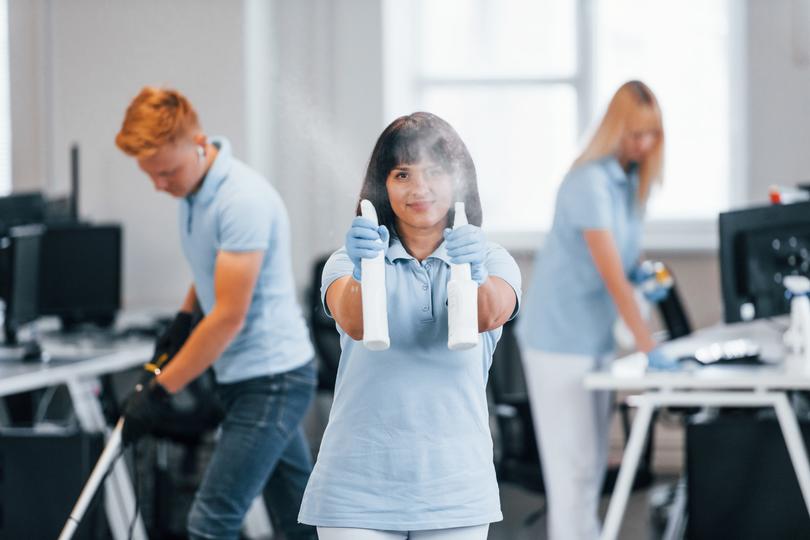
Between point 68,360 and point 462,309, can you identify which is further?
point 68,360

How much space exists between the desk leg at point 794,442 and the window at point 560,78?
2.04 meters

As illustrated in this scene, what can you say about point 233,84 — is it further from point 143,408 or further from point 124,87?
point 143,408

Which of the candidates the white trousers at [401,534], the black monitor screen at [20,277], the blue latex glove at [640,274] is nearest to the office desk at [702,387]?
the blue latex glove at [640,274]

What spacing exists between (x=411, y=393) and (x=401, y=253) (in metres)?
0.18

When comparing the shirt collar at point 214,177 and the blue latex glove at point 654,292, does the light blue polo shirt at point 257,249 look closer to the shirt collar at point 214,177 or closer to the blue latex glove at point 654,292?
the shirt collar at point 214,177

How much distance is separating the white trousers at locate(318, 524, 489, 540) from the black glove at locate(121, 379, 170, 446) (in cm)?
93

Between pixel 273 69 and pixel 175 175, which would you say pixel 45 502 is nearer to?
pixel 175 175

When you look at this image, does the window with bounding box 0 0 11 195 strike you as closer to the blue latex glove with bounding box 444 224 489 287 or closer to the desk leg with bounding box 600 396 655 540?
the desk leg with bounding box 600 396 655 540

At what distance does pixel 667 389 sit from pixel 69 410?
2428 millimetres

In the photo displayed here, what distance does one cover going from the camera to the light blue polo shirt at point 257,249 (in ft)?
7.79

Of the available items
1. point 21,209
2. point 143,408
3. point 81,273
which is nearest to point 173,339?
point 143,408

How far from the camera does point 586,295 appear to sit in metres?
2.94

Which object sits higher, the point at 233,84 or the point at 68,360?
the point at 233,84

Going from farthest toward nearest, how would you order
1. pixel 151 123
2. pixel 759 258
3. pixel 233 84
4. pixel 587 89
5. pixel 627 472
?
1. pixel 587 89
2. pixel 233 84
3. pixel 759 258
4. pixel 627 472
5. pixel 151 123
